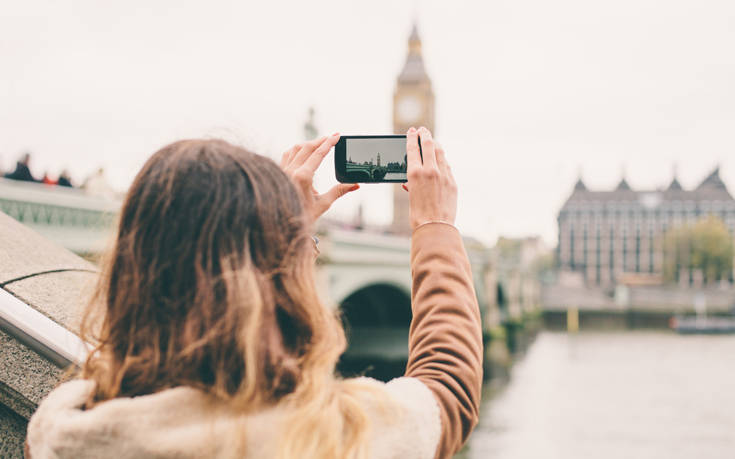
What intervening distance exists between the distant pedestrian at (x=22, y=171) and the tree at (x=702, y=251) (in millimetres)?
70794

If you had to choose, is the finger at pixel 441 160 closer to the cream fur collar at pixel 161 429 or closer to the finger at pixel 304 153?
the finger at pixel 304 153

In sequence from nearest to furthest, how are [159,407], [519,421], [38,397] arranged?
[159,407] < [38,397] < [519,421]

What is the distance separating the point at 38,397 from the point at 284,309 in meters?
0.92

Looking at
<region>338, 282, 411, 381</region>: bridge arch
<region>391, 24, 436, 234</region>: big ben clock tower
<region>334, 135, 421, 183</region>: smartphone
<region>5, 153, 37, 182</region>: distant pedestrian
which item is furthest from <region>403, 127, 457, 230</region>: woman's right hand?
<region>391, 24, 436, 234</region>: big ben clock tower

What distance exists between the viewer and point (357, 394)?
0.87 metres

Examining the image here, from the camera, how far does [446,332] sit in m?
0.98

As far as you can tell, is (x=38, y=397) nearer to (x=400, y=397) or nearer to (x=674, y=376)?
(x=400, y=397)

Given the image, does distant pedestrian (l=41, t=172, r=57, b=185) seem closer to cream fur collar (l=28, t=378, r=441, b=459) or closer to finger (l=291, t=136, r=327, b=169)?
finger (l=291, t=136, r=327, b=169)

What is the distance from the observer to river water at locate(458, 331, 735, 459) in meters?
15.1

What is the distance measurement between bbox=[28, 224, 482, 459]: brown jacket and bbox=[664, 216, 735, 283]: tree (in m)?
75.7

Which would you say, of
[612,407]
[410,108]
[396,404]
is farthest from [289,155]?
[410,108]

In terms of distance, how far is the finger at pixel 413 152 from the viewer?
3.61 feet

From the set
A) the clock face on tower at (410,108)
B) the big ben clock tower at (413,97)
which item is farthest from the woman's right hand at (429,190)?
the clock face on tower at (410,108)

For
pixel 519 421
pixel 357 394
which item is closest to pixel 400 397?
pixel 357 394
